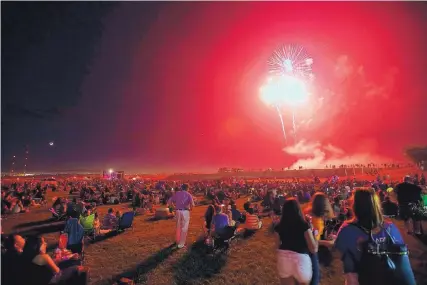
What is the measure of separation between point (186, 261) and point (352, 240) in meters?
6.30

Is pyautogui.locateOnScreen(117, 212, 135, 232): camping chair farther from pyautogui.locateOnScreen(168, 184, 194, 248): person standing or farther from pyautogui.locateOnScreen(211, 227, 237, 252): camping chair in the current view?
pyautogui.locateOnScreen(211, 227, 237, 252): camping chair

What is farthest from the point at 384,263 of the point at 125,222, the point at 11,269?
the point at 125,222

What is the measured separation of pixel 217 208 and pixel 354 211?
769 cm

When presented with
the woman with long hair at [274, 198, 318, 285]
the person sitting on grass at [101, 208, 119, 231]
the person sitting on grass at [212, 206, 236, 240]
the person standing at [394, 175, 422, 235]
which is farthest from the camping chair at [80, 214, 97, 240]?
the person standing at [394, 175, 422, 235]

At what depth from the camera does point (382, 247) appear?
294 centimetres

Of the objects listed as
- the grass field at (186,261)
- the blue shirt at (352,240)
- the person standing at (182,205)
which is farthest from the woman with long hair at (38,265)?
the person standing at (182,205)

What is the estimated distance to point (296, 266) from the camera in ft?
12.8

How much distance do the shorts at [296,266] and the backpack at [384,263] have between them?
0.97 metres

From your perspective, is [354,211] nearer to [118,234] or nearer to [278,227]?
[278,227]

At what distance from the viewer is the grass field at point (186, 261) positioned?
7078mm

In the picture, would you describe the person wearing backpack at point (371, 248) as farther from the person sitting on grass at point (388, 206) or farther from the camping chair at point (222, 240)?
the person sitting on grass at point (388, 206)

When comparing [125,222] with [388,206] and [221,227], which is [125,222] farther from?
[388,206]

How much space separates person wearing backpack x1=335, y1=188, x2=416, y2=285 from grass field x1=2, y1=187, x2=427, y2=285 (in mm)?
4323

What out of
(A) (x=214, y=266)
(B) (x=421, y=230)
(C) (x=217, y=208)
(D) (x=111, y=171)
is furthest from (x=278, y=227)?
(D) (x=111, y=171)
